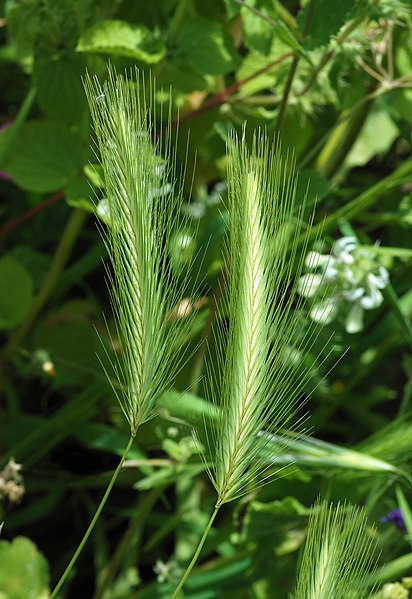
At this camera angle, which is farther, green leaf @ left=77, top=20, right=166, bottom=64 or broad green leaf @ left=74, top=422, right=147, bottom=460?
broad green leaf @ left=74, top=422, right=147, bottom=460

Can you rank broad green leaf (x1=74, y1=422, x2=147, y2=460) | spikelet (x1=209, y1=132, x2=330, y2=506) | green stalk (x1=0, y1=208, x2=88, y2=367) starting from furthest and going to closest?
green stalk (x1=0, y1=208, x2=88, y2=367) → broad green leaf (x1=74, y1=422, x2=147, y2=460) → spikelet (x1=209, y1=132, x2=330, y2=506)

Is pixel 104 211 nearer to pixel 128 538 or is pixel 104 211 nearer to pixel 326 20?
Result: pixel 326 20

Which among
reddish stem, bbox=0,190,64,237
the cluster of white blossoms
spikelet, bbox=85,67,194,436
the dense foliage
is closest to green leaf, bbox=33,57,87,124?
the dense foliage

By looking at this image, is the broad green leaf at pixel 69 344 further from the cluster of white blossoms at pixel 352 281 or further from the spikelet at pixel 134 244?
the spikelet at pixel 134 244

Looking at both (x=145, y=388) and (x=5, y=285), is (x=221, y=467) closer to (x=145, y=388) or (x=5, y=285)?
(x=145, y=388)

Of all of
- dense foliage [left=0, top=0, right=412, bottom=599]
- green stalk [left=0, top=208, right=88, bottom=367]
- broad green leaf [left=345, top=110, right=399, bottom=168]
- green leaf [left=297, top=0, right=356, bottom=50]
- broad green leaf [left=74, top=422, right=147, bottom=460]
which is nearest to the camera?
green leaf [left=297, top=0, right=356, bottom=50]

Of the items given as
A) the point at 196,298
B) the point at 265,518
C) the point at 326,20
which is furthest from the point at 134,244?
the point at 265,518

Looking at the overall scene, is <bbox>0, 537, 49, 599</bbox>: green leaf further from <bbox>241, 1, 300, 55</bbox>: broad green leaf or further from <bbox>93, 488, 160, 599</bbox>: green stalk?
<bbox>241, 1, 300, 55</bbox>: broad green leaf
